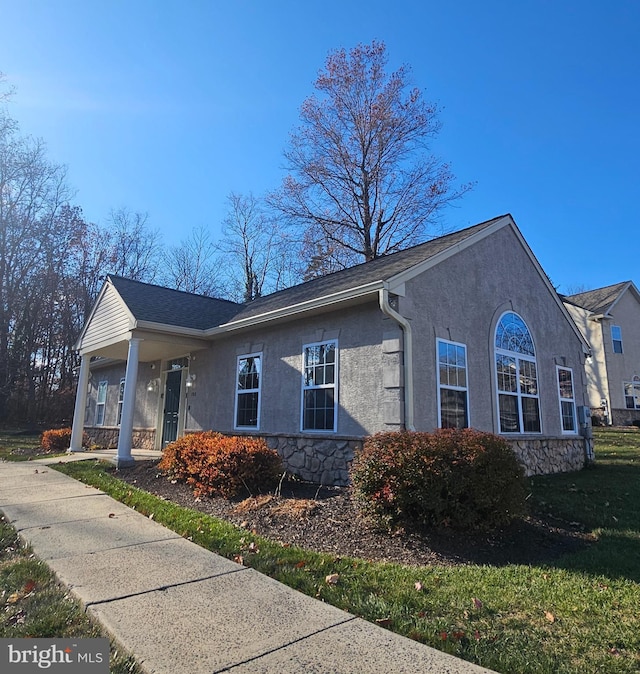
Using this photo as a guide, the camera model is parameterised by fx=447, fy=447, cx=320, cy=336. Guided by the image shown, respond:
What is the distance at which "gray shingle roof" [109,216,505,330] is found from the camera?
Answer: 8.62m

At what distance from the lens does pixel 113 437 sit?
15.6 m

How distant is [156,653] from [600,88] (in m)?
13.0

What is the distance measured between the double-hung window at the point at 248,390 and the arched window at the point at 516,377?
5105 millimetres

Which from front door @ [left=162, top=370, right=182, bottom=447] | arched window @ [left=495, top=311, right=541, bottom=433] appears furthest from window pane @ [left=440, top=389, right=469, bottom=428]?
front door @ [left=162, top=370, right=182, bottom=447]

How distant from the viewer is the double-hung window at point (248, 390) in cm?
992

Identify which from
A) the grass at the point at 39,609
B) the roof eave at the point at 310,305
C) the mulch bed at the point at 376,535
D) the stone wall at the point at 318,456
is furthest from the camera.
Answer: the stone wall at the point at 318,456

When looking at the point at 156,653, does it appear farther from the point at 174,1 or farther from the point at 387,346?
the point at 174,1

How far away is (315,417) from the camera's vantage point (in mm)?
8484

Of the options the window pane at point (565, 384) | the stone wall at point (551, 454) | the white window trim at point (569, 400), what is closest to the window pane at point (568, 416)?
the white window trim at point (569, 400)

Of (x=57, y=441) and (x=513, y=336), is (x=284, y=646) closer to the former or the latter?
(x=513, y=336)

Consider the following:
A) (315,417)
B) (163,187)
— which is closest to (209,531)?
(315,417)

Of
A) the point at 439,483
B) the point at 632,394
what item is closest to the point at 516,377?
the point at 439,483

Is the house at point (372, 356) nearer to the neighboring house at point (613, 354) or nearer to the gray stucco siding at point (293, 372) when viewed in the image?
the gray stucco siding at point (293, 372)

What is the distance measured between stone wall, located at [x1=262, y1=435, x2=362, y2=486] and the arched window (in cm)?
346
